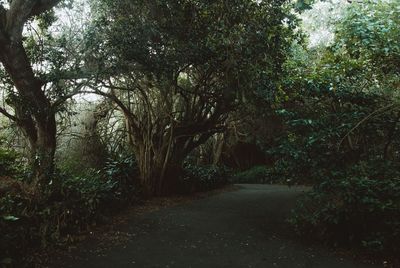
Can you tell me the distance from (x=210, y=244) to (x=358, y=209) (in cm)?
281

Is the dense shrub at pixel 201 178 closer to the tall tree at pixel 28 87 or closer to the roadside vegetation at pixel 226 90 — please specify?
the roadside vegetation at pixel 226 90

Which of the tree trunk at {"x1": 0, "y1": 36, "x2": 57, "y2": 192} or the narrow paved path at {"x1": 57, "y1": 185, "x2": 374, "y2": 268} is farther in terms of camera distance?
the tree trunk at {"x1": 0, "y1": 36, "x2": 57, "y2": 192}

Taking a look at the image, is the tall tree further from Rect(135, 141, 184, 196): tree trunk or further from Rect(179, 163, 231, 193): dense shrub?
Rect(179, 163, 231, 193): dense shrub

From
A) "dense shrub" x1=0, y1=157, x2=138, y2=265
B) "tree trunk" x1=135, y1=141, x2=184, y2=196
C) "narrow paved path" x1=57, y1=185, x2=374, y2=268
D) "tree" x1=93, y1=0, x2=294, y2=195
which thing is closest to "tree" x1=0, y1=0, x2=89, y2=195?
"dense shrub" x1=0, y1=157, x2=138, y2=265

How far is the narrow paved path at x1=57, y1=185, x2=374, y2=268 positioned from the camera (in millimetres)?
5957

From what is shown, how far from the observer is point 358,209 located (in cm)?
655

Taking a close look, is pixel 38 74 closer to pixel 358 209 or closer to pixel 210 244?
pixel 210 244

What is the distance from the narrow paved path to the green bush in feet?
1.66

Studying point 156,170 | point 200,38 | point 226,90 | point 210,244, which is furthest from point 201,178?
point 200,38

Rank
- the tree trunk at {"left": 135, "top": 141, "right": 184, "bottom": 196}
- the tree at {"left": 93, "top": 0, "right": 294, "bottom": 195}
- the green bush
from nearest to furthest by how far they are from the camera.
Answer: the green bush
the tree at {"left": 93, "top": 0, "right": 294, "bottom": 195}
the tree trunk at {"left": 135, "top": 141, "right": 184, "bottom": 196}

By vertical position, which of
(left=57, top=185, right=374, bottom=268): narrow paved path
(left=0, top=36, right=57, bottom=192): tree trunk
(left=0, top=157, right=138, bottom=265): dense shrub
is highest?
(left=0, top=36, right=57, bottom=192): tree trunk

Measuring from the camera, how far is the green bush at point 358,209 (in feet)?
20.6

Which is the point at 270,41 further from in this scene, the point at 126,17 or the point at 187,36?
the point at 126,17

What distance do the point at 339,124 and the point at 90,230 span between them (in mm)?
5600
